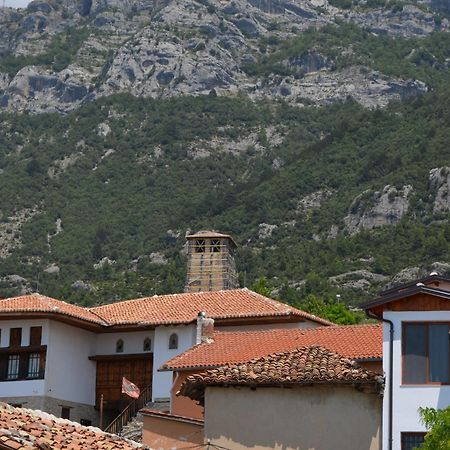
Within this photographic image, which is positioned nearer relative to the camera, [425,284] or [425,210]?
[425,284]

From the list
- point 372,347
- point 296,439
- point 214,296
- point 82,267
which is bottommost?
point 296,439

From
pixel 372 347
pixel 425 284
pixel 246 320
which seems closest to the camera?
pixel 425 284

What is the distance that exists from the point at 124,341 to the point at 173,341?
323cm

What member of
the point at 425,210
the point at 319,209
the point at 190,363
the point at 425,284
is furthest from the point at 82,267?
the point at 425,284

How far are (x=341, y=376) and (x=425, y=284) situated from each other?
358 centimetres

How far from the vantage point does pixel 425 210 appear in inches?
5960

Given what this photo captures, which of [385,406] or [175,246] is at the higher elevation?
[175,246]

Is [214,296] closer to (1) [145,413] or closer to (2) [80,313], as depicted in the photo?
(2) [80,313]

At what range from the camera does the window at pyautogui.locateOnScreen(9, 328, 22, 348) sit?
2213 inches

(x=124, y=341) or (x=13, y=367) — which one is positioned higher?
(x=124, y=341)

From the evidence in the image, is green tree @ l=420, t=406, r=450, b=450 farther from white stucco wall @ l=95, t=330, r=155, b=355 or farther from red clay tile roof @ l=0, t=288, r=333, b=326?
white stucco wall @ l=95, t=330, r=155, b=355

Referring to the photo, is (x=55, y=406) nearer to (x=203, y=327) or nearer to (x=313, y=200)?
(x=203, y=327)

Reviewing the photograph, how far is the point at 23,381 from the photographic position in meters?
55.8

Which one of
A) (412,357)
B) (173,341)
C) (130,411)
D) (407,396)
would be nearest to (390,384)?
(407,396)
